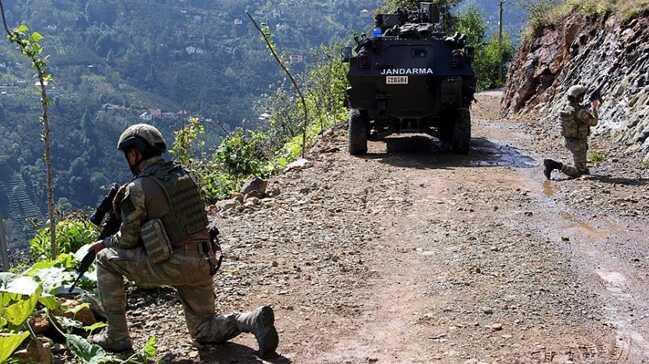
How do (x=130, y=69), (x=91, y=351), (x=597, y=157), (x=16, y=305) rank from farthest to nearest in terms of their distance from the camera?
(x=130, y=69) < (x=597, y=157) < (x=91, y=351) < (x=16, y=305)

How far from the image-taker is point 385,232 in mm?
7730

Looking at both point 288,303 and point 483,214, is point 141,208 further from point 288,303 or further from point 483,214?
point 483,214

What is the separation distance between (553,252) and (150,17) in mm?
104475

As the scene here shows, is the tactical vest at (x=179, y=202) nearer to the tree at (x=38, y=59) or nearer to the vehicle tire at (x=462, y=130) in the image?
the tree at (x=38, y=59)

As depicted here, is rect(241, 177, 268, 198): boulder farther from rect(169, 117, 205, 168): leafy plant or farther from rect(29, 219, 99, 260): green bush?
rect(169, 117, 205, 168): leafy plant

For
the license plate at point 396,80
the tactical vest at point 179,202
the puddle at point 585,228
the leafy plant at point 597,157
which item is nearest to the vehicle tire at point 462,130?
the license plate at point 396,80

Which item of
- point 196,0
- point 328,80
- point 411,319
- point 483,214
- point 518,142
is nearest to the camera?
point 411,319

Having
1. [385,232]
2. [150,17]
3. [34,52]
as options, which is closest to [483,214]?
[385,232]

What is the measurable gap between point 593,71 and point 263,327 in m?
13.6

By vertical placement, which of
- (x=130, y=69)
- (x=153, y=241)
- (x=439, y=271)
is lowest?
(x=130, y=69)

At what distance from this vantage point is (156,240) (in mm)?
4246

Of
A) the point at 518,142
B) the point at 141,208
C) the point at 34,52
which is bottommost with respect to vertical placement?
the point at 518,142

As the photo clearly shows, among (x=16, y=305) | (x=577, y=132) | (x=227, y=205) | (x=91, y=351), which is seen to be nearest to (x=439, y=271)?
(x=91, y=351)

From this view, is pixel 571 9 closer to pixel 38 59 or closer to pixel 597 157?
pixel 597 157
